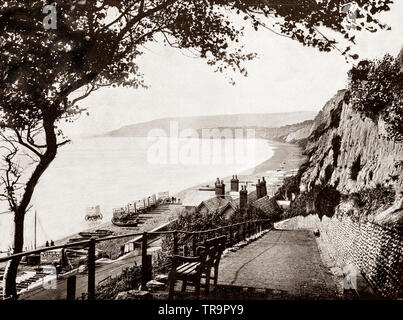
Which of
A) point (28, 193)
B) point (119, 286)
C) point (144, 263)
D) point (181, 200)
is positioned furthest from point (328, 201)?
point (181, 200)

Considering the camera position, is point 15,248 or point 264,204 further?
point 264,204

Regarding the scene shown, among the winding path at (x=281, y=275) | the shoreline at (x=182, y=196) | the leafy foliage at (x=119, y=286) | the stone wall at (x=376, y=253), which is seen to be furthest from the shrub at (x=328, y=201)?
the shoreline at (x=182, y=196)

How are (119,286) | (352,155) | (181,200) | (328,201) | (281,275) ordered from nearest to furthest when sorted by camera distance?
(281,275) < (119,286) < (328,201) < (352,155) < (181,200)

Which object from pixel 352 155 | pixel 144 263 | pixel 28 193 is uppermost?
pixel 352 155

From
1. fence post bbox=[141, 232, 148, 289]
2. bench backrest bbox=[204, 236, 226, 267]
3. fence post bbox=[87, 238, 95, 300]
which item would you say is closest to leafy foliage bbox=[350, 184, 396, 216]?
bench backrest bbox=[204, 236, 226, 267]

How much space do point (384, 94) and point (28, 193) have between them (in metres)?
12.8

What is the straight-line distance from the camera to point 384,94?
1387 cm

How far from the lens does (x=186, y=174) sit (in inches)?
3848

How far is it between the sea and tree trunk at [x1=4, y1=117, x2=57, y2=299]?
40.7 metres

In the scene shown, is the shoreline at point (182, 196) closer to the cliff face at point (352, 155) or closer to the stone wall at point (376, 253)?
the cliff face at point (352, 155)

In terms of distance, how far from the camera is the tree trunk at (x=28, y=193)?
322 inches

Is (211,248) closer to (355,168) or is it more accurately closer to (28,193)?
(28,193)

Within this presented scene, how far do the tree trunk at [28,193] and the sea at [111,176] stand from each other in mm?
40695
